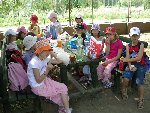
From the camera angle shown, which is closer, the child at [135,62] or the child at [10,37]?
the child at [135,62]

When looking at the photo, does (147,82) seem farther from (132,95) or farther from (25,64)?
(25,64)

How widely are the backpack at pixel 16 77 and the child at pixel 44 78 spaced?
0.63 ft

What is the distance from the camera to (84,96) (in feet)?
18.1

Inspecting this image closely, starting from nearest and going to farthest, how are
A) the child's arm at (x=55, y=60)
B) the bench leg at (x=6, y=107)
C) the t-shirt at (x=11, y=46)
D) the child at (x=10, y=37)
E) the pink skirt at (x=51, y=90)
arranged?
the pink skirt at (x=51, y=90) < the bench leg at (x=6, y=107) < the child's arm at (x=55, y=60) < the t-shirt at (x=11, y=46) < the child at (x=10, y=37)

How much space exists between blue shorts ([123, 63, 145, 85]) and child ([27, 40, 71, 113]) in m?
1.24

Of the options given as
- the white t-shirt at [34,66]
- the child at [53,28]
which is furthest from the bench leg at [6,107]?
the child at [53,28]

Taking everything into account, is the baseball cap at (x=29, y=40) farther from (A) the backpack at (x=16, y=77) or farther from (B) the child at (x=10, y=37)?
(B) the child at (x=10, y=37)

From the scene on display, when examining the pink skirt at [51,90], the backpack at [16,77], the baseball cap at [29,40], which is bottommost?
the pink skirt at [51,90]

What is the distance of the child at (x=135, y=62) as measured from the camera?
4965mm

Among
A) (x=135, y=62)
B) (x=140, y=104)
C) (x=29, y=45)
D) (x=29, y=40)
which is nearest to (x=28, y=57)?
(x=29, y=45)

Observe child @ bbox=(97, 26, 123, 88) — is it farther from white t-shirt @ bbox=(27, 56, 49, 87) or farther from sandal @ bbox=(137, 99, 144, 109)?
white t-shirt @ bbox=(27, 56, 49, 87)

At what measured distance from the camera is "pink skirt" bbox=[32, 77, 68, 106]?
14.2 feet

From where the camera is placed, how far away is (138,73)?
5.01 m

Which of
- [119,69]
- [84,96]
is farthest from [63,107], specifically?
[119,69]
